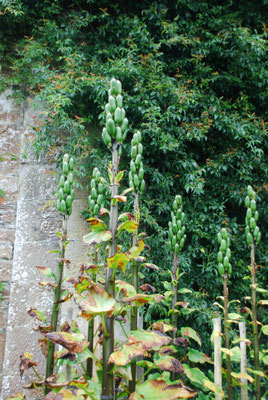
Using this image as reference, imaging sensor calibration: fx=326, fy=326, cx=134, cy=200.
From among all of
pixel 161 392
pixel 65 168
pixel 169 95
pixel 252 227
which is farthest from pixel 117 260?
pixel 169 95

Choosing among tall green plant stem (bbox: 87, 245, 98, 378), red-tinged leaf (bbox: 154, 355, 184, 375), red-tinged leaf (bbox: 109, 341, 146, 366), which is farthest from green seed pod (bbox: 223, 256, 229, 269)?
red-tinged leaf (bbox: 109, 341, 146, 366)

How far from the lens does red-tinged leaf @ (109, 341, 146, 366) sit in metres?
1.03

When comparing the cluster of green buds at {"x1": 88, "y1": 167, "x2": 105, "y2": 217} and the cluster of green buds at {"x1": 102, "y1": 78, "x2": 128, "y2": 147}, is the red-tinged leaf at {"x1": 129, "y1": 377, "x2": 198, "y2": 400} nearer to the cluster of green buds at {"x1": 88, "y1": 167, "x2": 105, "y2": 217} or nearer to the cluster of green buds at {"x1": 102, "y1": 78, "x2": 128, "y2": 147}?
the cluster of green buds at {"x1": 88, "y1": 167, "x2": 105, "y2": 217}

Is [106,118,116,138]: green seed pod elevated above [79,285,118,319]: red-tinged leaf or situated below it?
above

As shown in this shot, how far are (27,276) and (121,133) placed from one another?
2.10m

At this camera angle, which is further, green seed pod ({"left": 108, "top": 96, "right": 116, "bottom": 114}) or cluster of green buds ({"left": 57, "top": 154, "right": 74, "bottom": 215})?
cluster of green buds ({"left": 57, "top": 154, "right": 74, "bottom": 215})

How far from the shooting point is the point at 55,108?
2895 mm

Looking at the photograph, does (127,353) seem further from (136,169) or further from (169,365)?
(136,169)

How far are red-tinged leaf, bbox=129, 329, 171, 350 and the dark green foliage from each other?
1.66 m

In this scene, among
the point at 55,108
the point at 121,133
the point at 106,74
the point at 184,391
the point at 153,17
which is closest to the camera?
the point at 184,391

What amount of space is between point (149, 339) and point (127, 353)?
13 centimetres

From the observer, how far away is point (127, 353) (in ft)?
3.48

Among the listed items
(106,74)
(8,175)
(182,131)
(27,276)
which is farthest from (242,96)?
(27,276)

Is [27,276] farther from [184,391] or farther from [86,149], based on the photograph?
[184,391]
